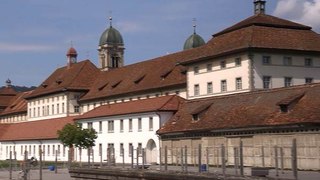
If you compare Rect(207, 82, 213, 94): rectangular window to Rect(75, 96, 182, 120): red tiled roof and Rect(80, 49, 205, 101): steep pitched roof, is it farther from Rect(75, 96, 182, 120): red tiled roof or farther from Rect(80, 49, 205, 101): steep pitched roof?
Rect(80, 49, 205, 101): steep pitched roof

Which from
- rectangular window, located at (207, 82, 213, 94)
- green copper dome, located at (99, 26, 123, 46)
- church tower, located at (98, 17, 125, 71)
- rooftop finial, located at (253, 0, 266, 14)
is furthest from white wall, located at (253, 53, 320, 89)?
green copper dome, located at (99, 26, 123, 46)

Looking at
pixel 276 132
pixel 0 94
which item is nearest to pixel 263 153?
pixel 276 132

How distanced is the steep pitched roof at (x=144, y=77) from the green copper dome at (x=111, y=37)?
3043 centimetres

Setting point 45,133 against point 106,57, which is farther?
point 106,57

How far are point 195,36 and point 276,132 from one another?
8704 cm

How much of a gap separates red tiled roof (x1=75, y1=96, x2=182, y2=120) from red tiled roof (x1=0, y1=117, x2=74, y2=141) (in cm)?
1170

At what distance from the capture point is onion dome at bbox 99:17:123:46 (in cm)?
12681

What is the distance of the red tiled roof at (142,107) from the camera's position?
62394 mm

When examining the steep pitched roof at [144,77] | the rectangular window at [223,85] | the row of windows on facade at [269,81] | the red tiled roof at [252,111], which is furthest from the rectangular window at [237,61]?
the steep pitched roof at [144,77]

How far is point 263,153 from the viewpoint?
26.3m

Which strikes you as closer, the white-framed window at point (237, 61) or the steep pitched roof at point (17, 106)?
the white-framed window at point (237, 61)

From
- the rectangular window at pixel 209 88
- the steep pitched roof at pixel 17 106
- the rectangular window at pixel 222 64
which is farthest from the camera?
the steep pitched roof at pixel 17 106

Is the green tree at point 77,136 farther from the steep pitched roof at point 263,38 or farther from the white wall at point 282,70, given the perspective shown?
the white wall at point 282,70

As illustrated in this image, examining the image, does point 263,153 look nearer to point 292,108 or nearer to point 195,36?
point 292,108
